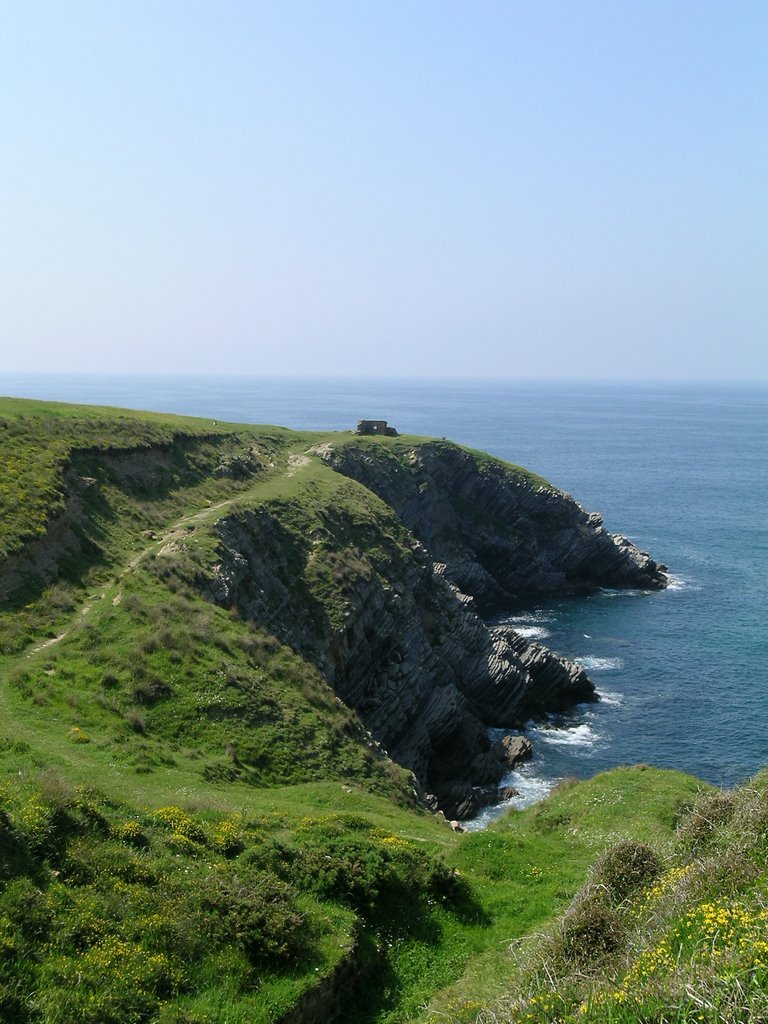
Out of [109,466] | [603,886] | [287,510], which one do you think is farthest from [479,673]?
[603,886]

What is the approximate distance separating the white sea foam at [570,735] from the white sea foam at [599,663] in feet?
37.3

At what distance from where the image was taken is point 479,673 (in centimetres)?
6059

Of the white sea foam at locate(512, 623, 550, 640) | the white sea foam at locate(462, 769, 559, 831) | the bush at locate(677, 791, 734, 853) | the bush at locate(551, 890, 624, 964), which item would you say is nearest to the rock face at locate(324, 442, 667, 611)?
the white sea foam at locate(512, 623, 550, 640)

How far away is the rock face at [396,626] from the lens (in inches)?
1869

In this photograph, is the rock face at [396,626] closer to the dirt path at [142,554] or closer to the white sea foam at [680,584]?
the white sea foam at [680,584]

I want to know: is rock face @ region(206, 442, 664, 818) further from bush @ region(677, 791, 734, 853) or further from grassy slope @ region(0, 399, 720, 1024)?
bush @ region(677, 791, 734, 853)

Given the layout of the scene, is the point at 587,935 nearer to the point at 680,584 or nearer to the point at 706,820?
the point at 706,820

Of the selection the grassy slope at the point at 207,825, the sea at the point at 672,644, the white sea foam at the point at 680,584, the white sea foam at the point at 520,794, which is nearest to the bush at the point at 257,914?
the grassy slope at the point at 207,825

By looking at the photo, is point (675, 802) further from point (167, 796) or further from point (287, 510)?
point (287, 510)

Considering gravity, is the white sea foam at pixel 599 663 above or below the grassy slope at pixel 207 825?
below

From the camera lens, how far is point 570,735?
55.9 metres

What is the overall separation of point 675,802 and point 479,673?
→ 33.4 m

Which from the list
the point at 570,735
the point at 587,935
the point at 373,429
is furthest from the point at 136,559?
the point at 373,429

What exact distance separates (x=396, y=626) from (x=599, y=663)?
961 inches
